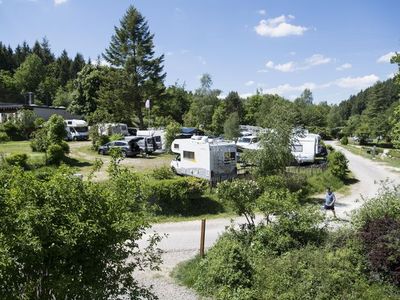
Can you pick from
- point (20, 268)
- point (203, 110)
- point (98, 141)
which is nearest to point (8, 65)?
point (203, 110)

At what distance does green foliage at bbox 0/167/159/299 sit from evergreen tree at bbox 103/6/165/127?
45.8 metres

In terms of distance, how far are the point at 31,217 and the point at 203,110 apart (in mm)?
62908

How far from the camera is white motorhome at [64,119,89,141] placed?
44.9 meters

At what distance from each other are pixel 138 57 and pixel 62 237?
4773 centimetres

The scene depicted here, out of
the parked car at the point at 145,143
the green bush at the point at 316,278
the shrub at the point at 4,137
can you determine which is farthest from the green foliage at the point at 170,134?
the green bush at the point at 316,278

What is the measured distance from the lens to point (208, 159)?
24.6 m

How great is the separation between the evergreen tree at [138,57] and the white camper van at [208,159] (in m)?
26.4

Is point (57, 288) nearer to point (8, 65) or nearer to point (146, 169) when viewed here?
point (146, 169)

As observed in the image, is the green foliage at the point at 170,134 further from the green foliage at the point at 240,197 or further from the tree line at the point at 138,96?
the green foliage at the point at 240,197

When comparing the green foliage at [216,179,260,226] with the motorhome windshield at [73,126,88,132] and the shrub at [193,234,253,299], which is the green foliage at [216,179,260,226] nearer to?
the shrub at [193,234,253,299]

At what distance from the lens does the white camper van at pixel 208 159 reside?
2472cm

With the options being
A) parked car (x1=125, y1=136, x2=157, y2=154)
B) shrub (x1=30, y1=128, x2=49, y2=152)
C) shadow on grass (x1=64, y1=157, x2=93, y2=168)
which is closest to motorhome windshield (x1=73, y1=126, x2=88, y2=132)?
parked car (x1=125, y1=136, x2=157, y2=154)

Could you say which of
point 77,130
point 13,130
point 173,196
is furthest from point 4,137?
point 173,196

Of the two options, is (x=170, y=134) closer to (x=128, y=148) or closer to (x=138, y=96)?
(x=128, y=148)
